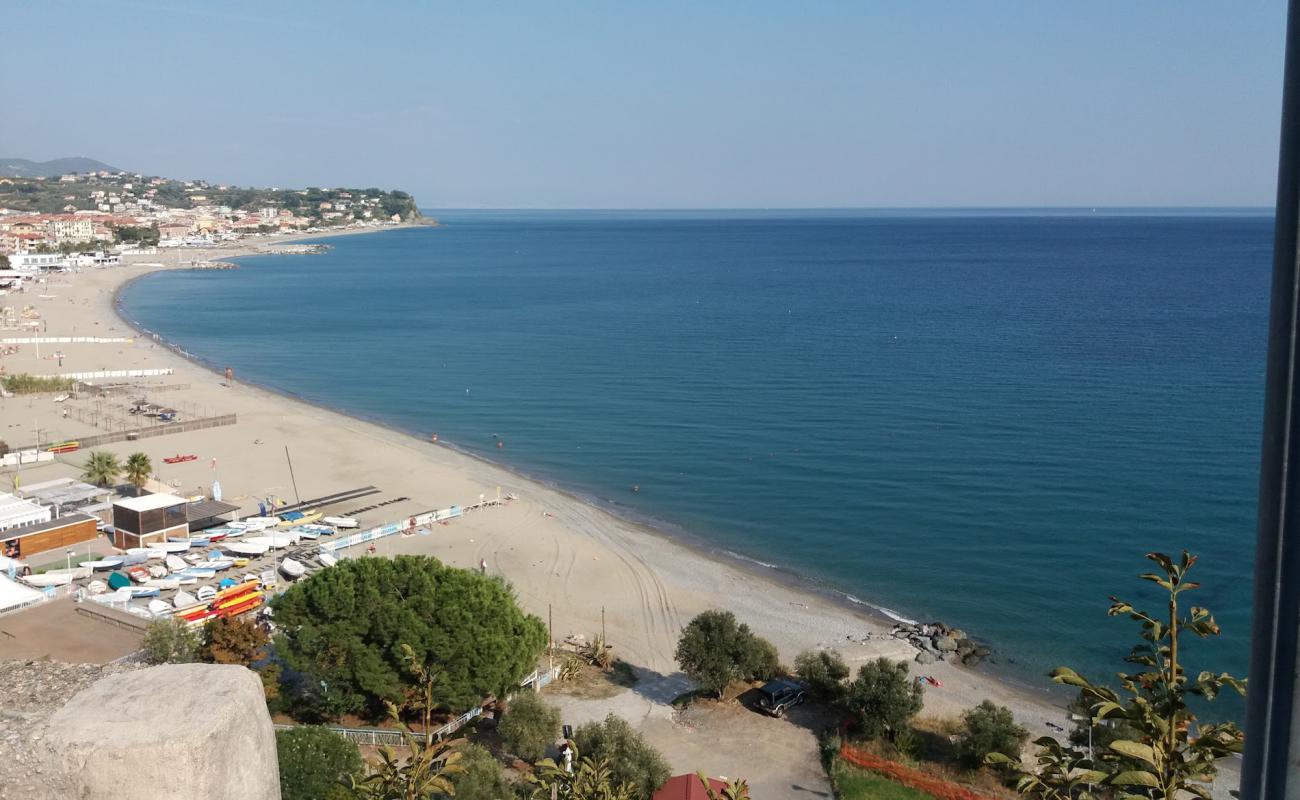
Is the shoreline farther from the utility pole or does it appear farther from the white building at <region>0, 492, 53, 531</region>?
the white building at <region>0, 492, 53, 531</region>

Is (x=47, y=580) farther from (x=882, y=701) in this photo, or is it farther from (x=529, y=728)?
(x=882, y=701)

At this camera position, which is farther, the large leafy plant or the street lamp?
the street lamp

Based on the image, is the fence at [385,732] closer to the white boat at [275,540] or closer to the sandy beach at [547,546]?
the sandy beach at [547,546]

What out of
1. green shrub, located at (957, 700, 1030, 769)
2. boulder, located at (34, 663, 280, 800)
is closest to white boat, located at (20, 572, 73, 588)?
green shrub, located at (957, 700, 1030, 769)

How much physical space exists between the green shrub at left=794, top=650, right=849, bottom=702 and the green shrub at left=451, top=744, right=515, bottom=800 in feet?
21.6

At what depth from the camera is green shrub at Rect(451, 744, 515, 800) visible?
1191 centimetres

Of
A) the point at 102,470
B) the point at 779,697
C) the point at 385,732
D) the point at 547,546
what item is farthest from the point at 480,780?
the point at 102,470

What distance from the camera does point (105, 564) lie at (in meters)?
23.1

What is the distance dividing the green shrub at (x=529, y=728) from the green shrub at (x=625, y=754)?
51 cm

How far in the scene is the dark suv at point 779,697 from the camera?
16953 millimetres

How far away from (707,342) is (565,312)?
19.1 m

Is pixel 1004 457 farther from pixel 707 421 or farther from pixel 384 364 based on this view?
pixel 384 364

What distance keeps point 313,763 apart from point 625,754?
431 centimetres

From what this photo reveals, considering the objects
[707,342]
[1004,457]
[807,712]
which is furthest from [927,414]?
[807,712]
